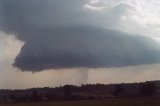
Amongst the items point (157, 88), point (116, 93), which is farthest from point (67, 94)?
point (157, 88)

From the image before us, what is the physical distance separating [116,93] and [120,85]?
519cm

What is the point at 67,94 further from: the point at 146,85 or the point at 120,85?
the point at 146,85

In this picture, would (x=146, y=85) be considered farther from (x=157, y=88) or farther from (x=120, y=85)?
(x=120, y=85)

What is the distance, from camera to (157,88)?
565 ft

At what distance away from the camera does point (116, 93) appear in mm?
186875

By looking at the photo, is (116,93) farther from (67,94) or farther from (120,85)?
(67,94)

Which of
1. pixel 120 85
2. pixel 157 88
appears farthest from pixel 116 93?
pixel 157 88

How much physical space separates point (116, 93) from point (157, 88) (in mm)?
22375

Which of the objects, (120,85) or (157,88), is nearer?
(157,88)

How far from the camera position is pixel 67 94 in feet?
652

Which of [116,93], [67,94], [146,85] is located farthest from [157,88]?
[67,94]

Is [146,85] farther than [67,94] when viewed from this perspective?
No

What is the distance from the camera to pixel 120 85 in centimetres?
19000

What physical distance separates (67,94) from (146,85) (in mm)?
48812
